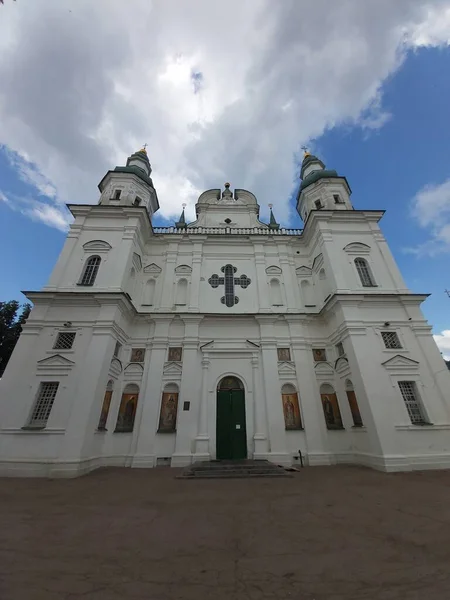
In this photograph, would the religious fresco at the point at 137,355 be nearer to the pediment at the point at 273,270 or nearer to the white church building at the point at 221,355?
the white church building at the point at 221,355

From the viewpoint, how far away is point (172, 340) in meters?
14.9

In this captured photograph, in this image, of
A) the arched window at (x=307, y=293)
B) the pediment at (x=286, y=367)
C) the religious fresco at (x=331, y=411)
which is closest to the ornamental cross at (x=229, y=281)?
the arched window at (x=307, y=293)

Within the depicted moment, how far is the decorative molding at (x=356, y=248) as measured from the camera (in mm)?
15906

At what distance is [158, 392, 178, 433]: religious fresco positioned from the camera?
42.1ft

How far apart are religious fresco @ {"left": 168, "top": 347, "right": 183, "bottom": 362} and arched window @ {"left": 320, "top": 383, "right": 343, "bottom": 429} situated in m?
7.64

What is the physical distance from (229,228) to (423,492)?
647 inches

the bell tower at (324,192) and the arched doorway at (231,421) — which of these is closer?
the arched doorway at (231,421)

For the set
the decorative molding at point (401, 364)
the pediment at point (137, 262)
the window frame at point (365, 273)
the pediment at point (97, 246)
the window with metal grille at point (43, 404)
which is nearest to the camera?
the window with metal grille at point (43, 404)

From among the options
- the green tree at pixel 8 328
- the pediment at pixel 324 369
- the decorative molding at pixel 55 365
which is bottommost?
the decorative molding at pixel 55 365

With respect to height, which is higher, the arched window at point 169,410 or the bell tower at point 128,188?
the bell tower at point 128,188

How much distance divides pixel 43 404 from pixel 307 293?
48.7ft

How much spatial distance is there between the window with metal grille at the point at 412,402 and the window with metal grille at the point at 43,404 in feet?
50.2

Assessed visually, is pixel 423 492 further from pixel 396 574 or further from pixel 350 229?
pixel 350 229

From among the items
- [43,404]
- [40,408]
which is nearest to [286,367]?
[43,404]
